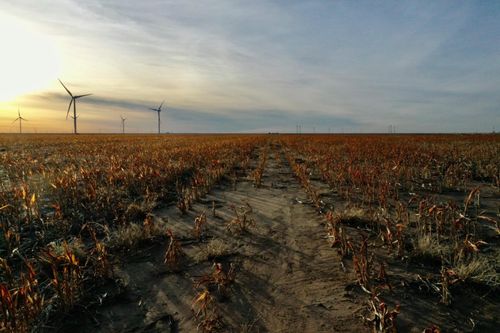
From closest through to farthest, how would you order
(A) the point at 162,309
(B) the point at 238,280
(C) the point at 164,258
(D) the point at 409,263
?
(A) the point at 162,309
(B) the point at 238,280
(D) the point at 409,263
(C) the point at 164,258

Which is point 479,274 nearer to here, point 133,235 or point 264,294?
point 264,294

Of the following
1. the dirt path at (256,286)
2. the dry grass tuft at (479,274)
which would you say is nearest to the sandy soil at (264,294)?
the dirt path at (256,286)

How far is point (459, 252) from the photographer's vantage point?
14.4ft

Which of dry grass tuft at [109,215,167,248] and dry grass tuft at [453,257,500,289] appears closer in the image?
dry grass tuft at [453,257,500,289]

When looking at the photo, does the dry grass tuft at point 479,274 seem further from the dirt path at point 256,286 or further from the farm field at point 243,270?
the dirt path at point 256,286

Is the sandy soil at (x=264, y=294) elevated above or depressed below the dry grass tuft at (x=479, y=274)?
below

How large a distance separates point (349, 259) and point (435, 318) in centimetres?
157

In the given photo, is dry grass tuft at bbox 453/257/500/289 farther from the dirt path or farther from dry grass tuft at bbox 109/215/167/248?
dry grass tuft at bbox 109/215/167/248

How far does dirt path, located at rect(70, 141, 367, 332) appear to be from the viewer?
3.48 metres

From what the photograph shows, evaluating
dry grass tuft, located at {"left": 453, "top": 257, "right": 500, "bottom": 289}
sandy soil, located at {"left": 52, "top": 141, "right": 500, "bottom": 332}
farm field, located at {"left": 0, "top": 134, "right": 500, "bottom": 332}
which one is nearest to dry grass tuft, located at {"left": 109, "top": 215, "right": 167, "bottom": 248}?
farm field, located at {"left": 0, "top": 134, "right": 500, "bottom": 332}

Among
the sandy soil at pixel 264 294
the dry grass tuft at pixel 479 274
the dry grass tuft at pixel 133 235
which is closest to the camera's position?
the sandy soil at pixel 264 294

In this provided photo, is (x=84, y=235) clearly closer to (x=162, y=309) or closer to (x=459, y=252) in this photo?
(x=162, y=309)

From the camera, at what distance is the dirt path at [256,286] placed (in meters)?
3.48

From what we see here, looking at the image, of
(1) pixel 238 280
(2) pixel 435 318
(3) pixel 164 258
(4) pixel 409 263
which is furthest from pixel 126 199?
(2) pixel 435 318
